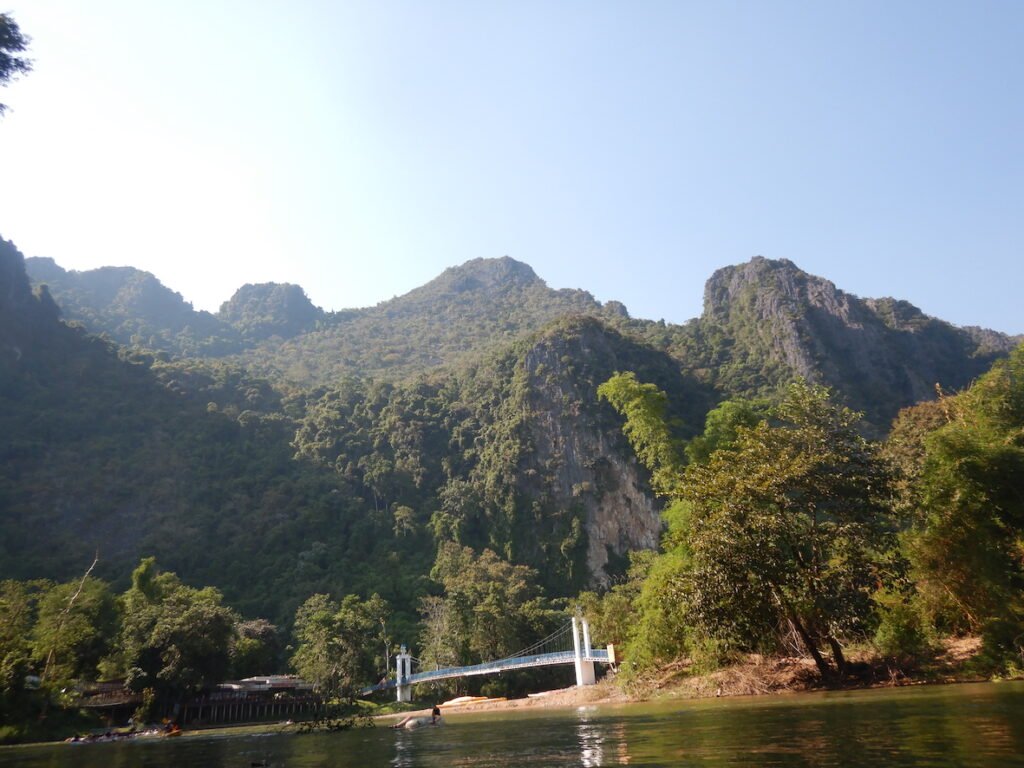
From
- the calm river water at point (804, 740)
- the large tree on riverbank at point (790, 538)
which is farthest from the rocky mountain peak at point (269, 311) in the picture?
the calm river water at point (804, 740)

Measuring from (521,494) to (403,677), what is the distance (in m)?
31.8

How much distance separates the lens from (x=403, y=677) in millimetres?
50938

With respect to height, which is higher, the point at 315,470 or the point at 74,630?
the point at 315,470

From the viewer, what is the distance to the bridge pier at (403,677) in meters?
50.6

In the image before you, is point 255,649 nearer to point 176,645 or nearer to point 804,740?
point 176,645

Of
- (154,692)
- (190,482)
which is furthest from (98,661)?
(190,482)

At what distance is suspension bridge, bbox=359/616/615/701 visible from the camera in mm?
41250

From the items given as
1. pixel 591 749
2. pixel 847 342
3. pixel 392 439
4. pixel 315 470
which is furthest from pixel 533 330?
pixel 591 749

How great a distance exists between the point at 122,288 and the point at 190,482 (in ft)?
390

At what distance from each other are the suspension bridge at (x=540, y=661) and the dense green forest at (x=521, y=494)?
2.05m

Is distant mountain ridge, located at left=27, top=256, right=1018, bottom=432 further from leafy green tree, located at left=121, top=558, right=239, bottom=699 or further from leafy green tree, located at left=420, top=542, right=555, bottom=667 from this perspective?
leafy green tree, located at left=121, top=558, right=239, bottom=699

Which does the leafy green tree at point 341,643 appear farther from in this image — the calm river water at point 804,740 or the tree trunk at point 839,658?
the calm river water at point 804,740

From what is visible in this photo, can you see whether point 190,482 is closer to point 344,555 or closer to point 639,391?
point 344,555

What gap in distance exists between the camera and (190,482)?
81.3m
